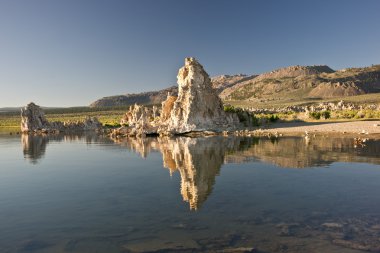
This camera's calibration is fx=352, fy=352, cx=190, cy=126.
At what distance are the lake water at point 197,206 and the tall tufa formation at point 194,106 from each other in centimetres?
3594

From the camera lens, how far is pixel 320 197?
20375 millimetres

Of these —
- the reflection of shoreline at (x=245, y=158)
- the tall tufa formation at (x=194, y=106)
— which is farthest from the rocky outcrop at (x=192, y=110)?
the reflection of shoreline at (x=245, y=158)

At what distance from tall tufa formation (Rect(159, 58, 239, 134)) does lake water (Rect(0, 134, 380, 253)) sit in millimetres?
35940

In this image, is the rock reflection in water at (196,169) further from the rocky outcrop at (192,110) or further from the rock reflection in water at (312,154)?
the rocky outcrop at (192,110)

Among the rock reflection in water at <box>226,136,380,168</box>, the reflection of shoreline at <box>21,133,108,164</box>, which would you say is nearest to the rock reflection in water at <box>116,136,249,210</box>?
the rock reflection in water at <box>226,136,380,168</box>

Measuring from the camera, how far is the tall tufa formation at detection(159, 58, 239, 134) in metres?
71.6

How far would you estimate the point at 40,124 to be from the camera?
10850 centimetres

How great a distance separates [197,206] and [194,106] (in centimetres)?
5311

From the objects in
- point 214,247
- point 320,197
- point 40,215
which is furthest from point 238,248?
point 40,215

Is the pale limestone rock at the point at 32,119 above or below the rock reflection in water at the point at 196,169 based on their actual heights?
above

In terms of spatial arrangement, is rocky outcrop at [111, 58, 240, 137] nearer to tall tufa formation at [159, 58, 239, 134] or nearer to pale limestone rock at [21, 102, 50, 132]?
tall tufa formation at [159, 58, 239, 134]

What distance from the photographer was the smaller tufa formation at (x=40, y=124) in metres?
105

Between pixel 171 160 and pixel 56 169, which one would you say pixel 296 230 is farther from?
pixel 56 169

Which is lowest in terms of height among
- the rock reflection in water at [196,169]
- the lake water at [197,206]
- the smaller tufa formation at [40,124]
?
the lake water at [197,206]
